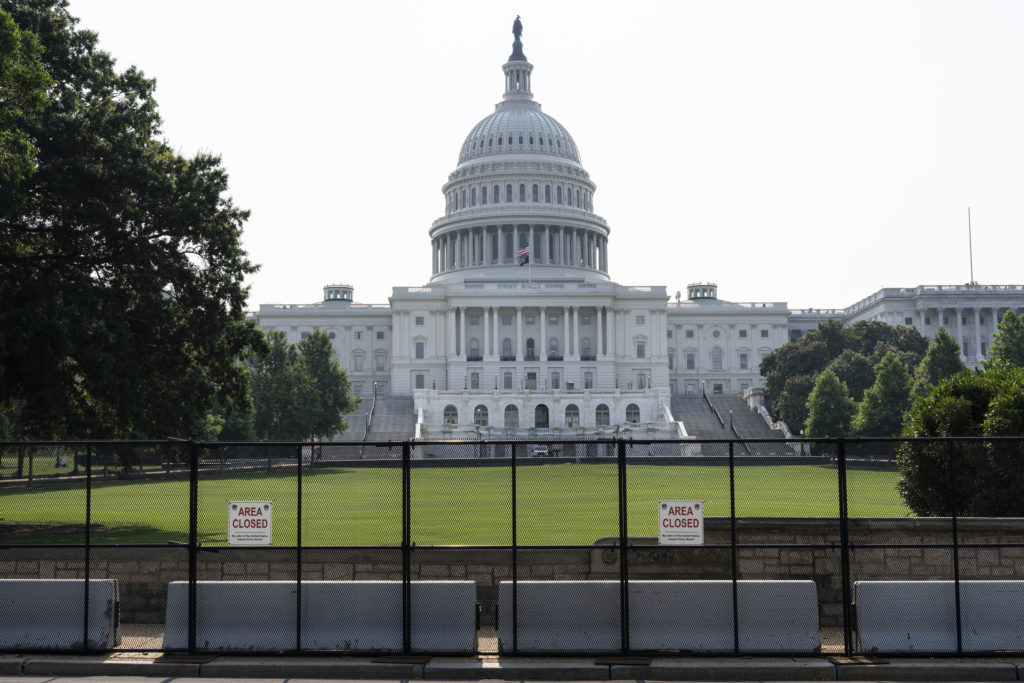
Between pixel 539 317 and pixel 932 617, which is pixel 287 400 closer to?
pixel 539 317

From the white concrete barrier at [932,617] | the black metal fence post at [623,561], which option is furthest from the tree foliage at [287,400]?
the white concrete barrier at [932,617]

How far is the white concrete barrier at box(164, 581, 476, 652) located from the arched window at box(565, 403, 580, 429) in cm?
10298

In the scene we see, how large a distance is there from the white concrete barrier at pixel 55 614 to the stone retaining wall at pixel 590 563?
296 cm

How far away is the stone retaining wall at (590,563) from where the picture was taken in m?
19.7

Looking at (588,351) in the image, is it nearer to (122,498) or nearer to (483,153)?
(483,153)

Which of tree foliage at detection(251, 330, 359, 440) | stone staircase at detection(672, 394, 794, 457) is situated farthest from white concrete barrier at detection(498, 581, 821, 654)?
stone staircase at detection(672, 394, 794, 457)

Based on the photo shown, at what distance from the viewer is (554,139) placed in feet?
542

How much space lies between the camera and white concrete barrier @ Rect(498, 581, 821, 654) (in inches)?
642

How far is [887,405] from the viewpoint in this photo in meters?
88.4

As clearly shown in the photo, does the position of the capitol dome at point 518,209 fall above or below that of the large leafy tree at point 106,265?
above

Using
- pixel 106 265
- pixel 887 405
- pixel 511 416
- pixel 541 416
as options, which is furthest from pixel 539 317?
pixel 106 265

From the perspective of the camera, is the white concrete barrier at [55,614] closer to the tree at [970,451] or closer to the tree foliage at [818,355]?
the tree at [970,451]

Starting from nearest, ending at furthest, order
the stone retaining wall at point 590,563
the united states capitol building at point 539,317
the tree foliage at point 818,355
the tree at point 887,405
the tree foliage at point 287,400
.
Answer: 1. the stone retaining wall at point 590,563
2. the tree foliage at point 287,400
3. the tree at point 887,405
4. the tree foliage at point 818,355
5. the united states capitol building at point 539,317

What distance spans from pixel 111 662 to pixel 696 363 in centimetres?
14939
